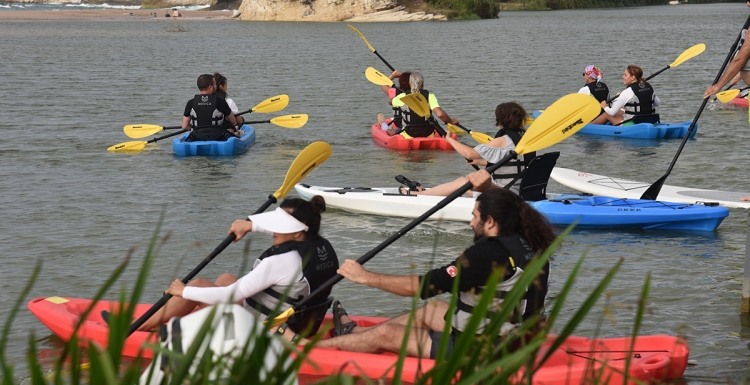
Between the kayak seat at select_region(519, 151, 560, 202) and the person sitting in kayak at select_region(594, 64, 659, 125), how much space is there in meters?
5.02

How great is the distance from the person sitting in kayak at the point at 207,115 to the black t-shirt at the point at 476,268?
754cm

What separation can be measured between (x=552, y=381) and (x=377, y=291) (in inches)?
108

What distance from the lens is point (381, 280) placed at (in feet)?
14.6

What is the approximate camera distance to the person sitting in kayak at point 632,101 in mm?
12664

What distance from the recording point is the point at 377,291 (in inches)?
271

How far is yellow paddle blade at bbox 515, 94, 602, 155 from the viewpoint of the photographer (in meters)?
5.57

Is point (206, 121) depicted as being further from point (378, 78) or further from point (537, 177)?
point (537, 177)

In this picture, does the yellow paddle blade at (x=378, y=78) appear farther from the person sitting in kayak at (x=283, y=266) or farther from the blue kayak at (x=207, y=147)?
the person sitting in kayak at (x=283, y=266)

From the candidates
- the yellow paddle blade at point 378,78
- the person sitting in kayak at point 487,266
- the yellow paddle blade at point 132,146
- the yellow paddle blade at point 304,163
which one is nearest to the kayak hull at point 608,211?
the yellow paddle blade at point 304,163

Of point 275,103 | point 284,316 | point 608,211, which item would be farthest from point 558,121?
point 275,103

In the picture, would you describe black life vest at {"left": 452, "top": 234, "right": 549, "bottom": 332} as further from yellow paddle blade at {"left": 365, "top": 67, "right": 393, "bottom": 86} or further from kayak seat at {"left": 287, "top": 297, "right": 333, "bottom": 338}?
yellow paddle blade at {"left": 365, "top": 67, "right": 393, "bottom": 86}

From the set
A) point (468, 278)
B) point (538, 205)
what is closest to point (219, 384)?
point (468, 278)

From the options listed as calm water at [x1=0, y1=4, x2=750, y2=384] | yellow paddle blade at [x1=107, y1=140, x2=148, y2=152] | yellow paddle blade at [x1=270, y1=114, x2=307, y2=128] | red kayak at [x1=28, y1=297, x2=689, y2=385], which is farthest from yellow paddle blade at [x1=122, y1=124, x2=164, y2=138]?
red kayak at [x1=28, y1=297, x2=689, y2=385]

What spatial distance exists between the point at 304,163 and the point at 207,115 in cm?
618
